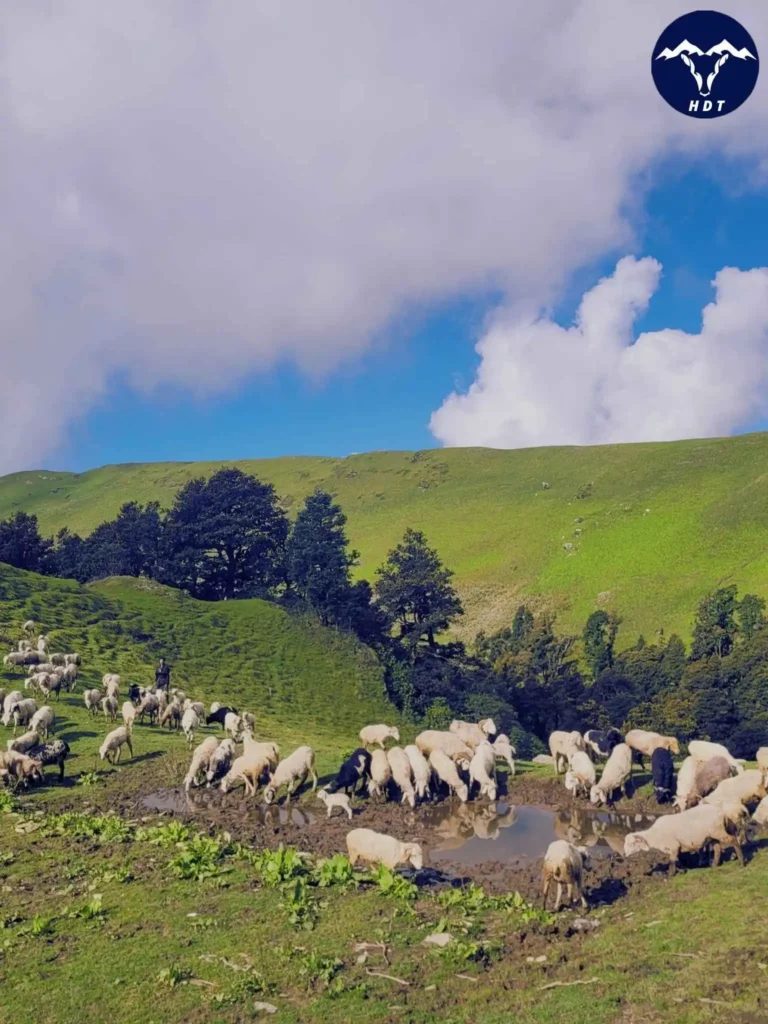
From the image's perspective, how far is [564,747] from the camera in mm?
24688

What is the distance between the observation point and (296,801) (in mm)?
21344

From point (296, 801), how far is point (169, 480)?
570ft

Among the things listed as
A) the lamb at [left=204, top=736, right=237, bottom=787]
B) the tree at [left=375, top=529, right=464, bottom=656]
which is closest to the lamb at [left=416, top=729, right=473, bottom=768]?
the lamb at [left=204, top=736, right=237, bottom=787]

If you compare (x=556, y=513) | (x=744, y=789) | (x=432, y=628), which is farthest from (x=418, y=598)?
(x=556, y=513)

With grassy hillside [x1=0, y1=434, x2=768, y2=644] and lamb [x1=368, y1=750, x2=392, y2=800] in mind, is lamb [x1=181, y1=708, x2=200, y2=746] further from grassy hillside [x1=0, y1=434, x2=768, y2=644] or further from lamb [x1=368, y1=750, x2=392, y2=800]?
grassy hillside [x1=0, y1=434, x2=768, y2=644]

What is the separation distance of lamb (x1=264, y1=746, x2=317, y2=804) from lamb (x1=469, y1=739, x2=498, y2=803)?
4.64 metres

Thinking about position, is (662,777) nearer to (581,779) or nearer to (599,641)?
(581,779)

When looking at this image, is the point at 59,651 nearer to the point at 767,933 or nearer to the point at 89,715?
the point at 89,715

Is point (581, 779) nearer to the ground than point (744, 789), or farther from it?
nearer to the ground

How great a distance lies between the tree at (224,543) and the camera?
261ft

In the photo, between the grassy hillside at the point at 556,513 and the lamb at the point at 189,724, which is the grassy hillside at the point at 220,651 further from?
the grassy hillside at the point at 556,513

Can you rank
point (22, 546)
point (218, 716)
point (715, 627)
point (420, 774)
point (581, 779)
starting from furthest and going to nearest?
point (22, 546) → point (715, 627) → point (218, 716) → point (581, 779) → point (420, 774)

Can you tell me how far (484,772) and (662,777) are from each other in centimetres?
489

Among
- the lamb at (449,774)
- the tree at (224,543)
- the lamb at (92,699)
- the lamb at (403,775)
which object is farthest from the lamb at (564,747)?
the tree at (224,543)
